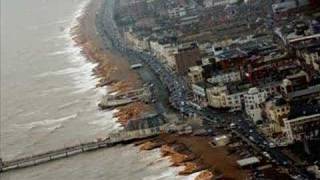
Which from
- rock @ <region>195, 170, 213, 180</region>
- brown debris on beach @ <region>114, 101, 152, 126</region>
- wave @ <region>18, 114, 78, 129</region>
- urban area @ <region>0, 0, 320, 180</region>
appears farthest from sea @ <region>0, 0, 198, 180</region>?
urban area @ <region>0, 0, 320, 180</region>

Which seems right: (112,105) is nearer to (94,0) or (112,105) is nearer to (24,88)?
(24,88)

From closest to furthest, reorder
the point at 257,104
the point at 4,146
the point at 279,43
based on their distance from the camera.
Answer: the point at 257,104 → the point at 4,146 → the point at 279,43

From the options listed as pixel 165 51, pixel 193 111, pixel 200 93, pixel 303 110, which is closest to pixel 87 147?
pixel 193 111

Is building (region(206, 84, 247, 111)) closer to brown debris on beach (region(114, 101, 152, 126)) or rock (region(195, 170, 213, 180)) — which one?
brown debris on beach (region(114, 101, 152, 126))

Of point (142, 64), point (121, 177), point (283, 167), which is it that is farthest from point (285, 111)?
point (142, 64)

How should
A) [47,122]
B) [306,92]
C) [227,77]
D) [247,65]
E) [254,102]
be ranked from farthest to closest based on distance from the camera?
[47,122] → [247,65] → [227,77] → [254,102] → [306,92]

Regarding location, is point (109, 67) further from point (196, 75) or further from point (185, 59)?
point (196, 75)
